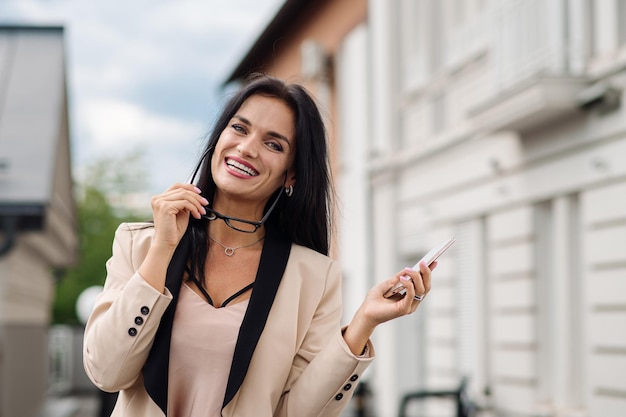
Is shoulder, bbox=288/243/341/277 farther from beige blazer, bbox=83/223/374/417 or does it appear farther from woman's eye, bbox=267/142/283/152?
woman's eye, bbox=267/142/283/152

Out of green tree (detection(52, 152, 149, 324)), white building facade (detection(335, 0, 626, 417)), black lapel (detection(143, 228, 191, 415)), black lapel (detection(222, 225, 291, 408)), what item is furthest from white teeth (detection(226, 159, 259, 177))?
green tree (detection(52, 152, 149, 324))

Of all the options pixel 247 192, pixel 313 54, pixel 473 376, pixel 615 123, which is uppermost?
pixel 313 54

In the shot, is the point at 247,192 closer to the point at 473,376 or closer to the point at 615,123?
the point at 615,123

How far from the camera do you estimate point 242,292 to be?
122 inches

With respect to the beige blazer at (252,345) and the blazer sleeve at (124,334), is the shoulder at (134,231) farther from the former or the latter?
the blazer sleeve at (124,334)

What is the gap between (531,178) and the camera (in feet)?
35.7

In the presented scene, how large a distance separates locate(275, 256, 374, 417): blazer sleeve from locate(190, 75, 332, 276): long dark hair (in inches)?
10.1

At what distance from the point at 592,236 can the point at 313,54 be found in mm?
12804

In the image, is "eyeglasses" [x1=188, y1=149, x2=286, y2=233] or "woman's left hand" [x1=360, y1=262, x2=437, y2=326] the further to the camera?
"eyeglasses" [x1=188, y1=149, x2=286, y2=233]

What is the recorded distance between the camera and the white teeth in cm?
307

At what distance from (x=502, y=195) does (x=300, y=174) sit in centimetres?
862

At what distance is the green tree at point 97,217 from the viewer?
2104 inches

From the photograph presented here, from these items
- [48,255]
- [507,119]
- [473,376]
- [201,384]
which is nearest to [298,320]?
[201,384]

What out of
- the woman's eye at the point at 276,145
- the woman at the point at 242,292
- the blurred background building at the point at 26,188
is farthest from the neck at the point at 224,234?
the blurred background building at the point at 26,188
